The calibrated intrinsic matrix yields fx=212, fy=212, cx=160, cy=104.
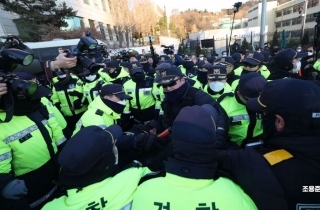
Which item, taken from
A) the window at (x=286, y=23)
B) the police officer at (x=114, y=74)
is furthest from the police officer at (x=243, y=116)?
the window at (x=286, y=23)

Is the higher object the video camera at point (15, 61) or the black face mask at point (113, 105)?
the video camera at point (15, 61)

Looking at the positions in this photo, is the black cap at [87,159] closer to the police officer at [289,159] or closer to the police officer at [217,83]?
the police officer at [289,159]

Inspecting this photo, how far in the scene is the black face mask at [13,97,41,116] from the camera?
227 cm

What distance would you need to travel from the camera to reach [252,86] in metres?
2.39

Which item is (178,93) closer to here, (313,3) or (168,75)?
(168,75)

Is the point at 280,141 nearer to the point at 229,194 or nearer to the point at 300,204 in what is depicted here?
the point at 300,204

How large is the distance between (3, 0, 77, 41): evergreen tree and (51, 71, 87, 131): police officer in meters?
18.3

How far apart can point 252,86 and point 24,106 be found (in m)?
2.54

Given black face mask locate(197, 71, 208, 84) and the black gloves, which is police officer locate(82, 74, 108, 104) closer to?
black face mask locate(197, 71, 208, 84)

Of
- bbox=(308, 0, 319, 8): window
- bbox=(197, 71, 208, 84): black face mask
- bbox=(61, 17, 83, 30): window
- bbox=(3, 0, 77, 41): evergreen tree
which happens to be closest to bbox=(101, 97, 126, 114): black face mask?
bbox=(197, 71, 208, 84): black face mask

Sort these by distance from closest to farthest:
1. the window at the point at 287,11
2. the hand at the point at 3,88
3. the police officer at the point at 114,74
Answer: the hand at the point at 3,88, the police officer at the point at 114,74, the window at the point at 287,11

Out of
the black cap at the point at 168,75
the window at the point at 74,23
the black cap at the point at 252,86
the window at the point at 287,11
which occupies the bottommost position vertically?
the black cap at the point at 252,86

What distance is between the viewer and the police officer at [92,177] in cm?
143

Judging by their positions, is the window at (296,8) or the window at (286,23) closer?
the window at (296,8)
